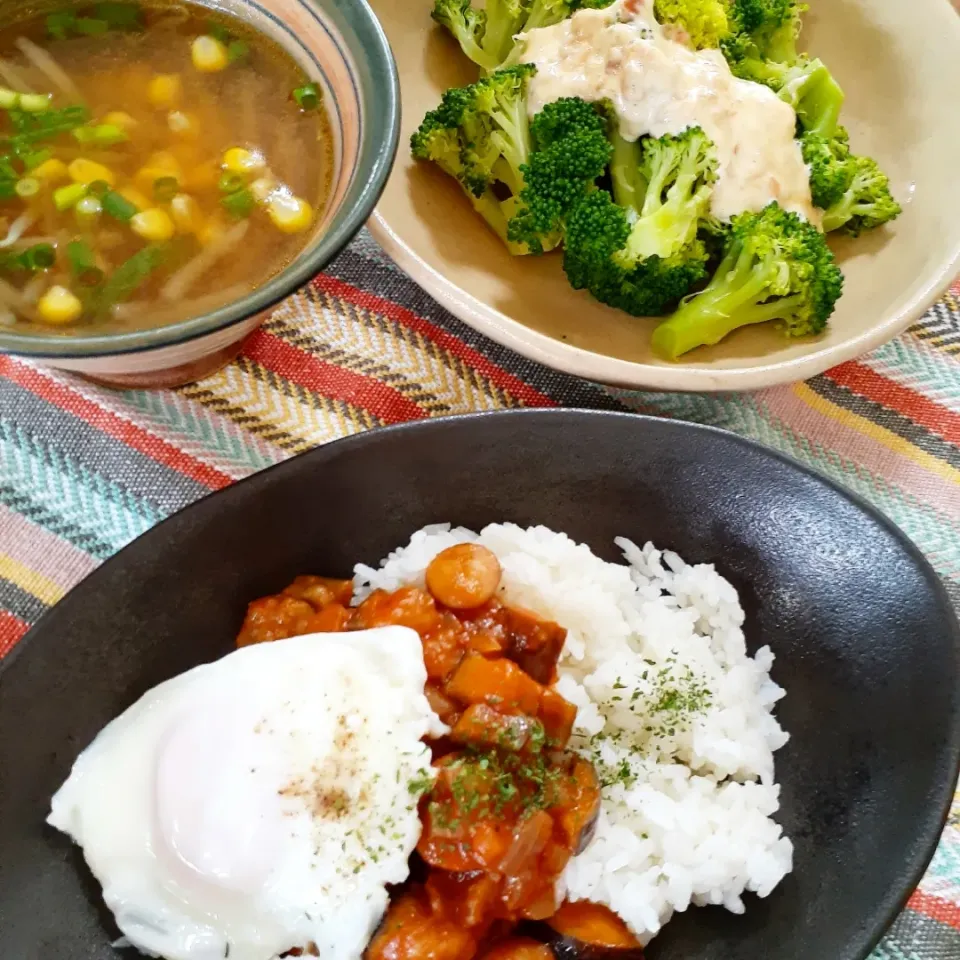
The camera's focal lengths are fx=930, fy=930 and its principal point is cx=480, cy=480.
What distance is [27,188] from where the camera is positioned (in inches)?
70.3

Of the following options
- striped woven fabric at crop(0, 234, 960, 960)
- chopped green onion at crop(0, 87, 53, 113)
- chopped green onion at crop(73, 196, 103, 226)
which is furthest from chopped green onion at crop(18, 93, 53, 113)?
striped woven fabric at crop(0, 234, 960, 960)

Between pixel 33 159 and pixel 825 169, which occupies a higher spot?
pixel 825 169

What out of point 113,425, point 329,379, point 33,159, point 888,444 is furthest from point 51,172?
point 888,444

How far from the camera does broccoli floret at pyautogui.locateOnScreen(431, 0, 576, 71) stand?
8.07ft

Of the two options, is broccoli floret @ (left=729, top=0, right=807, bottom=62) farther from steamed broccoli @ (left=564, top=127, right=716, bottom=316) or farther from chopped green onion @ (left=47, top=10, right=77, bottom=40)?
chopped green onion @ (left=47, top=10, right=77, bottom=40)

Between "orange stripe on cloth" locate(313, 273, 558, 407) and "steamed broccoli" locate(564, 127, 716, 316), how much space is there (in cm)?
29

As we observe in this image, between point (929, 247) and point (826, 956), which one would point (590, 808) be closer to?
point (826, 956)

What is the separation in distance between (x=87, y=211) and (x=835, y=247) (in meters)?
1.82

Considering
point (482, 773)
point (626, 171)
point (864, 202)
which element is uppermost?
point (864, 202)

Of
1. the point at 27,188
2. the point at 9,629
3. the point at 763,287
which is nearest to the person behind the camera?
the point at 27,188

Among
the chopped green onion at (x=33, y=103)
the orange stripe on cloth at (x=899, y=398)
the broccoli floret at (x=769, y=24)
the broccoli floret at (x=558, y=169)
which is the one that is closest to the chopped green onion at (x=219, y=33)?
the chopped green onion at (x=33, y=103)

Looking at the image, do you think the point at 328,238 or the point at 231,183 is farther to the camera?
the point at 231,183

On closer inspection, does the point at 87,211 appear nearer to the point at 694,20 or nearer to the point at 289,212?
the point at 289,212

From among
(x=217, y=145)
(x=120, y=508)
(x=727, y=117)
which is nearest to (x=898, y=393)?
(x=727, y=117)
